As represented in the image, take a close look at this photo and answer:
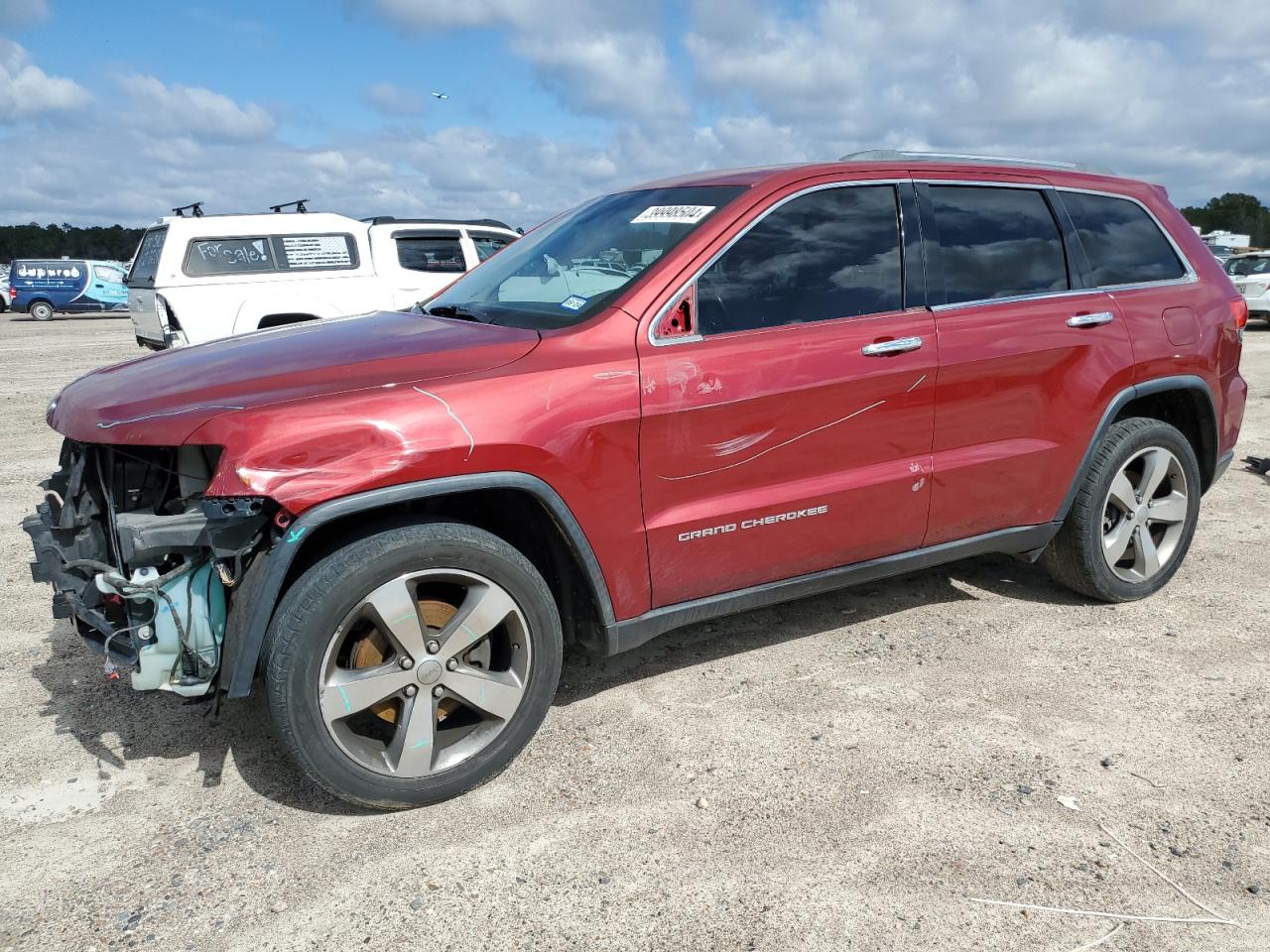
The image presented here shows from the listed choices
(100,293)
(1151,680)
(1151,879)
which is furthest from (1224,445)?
(100,293)

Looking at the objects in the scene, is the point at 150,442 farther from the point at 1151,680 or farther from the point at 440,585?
the point at 1151,680

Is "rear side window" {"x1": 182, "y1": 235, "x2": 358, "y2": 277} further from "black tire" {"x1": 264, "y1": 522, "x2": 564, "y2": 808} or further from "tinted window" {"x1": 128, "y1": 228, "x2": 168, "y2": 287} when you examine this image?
"black tire" {"x1": 264, "y1": 522, "x2": 564, "y2": 808}

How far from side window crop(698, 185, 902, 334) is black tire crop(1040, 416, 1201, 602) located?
128cm

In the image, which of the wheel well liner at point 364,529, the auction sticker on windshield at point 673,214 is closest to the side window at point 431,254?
the auction sticker on windshield at point 673,214

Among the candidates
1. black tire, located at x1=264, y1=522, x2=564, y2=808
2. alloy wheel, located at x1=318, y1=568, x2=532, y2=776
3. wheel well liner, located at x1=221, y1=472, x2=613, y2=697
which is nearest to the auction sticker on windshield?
wheel well liner, located at x1=221, y1=472, x2=613, y2=697

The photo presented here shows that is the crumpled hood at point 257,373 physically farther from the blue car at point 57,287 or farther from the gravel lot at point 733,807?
the blue car at point 57,287

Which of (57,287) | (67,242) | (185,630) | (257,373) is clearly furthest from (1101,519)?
(67,242)

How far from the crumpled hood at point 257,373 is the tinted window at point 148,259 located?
363 inches

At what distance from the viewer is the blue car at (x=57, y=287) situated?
27.7 meters

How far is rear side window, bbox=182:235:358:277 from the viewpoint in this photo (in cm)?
1135

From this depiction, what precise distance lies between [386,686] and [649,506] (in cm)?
95

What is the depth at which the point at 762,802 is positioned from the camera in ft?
9.60

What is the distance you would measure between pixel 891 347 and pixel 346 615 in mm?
2035

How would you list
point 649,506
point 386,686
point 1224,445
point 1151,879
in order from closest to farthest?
point 1151,879 < point 386,686 < point 649,506 < point 1224,445
